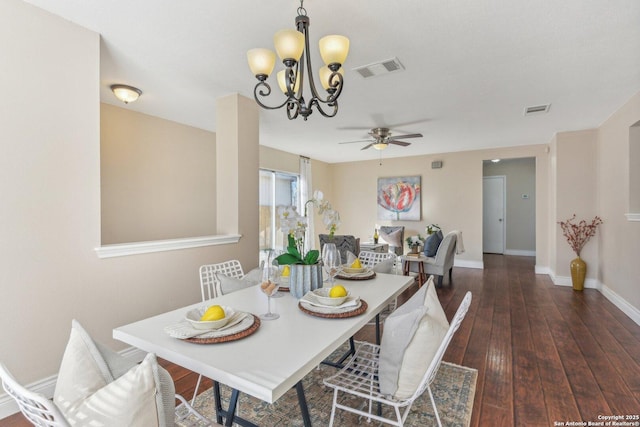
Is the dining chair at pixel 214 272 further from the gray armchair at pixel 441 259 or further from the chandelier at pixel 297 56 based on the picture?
the gray armchair at pixel 441 259

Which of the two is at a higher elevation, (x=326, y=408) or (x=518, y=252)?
(x=518, y=252)

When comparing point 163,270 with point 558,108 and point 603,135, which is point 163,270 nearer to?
point 558,108

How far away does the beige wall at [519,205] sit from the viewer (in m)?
7.86

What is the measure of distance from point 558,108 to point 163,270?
465 centimetres

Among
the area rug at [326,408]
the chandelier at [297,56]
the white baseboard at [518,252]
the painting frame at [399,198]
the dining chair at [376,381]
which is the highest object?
the chandelier at [297,56]

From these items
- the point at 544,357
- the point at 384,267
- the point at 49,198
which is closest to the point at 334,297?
the point at 384,267

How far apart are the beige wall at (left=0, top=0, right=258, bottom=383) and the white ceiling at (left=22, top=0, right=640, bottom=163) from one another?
26cm

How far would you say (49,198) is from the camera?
1.98 meters

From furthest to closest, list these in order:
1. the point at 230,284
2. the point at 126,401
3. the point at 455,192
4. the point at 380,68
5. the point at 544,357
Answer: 1. the point at 455,192
2. the point at 380,68
3. the point at 544,357
4. the point at 230,284
5. the point at 126,401

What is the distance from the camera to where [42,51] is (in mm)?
1959

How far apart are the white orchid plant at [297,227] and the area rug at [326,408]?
36.3 inches

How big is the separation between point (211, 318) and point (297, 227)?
66 cm

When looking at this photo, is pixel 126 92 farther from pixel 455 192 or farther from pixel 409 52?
pixel 455 192

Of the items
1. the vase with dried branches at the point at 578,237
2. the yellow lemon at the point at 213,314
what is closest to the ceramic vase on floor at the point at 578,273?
the vase with dried branches at the point at 578,237
